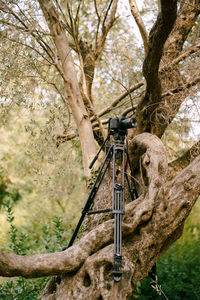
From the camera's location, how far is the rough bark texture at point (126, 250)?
253 centimetres

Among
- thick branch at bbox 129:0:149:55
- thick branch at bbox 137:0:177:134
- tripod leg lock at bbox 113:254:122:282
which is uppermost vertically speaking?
thick branch at bbox 129:0:149:55

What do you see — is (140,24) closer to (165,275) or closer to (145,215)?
(145,215)

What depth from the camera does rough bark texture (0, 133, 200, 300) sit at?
8.31ft

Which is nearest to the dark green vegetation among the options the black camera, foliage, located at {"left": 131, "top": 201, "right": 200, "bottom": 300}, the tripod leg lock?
foliage, located at {"left": 131, "top": 201, "right": 200, "bottom": 300}

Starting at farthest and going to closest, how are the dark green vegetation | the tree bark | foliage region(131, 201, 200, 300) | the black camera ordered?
the tree bark → foliage region(131, 201, 200, 300) → the dark green vegetation → the black camera

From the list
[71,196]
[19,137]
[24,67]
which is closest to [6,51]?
[24,67]

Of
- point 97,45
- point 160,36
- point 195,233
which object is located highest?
point 97,45

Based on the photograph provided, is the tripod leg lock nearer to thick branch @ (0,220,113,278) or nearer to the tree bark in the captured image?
thick branch @ (0,220,113,278)

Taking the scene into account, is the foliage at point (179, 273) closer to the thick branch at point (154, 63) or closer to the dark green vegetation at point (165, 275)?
the dark green vegetation at point (165, 275)

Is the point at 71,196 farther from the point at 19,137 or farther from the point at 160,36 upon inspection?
the point at 160,36

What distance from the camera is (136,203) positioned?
10.3 feet

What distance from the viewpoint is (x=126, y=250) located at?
2879 millimetres

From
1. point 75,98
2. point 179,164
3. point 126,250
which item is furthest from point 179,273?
point 75,98

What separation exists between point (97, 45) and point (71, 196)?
7047mm
